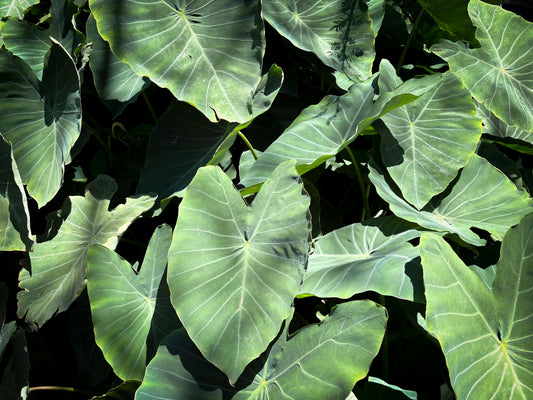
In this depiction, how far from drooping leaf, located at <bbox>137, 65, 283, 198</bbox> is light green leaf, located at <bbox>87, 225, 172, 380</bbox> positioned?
0.87 feet

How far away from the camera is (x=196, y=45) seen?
1.46m

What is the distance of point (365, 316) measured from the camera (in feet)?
4.02

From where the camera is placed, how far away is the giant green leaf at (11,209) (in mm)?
1432

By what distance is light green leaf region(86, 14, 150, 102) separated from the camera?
162 cm

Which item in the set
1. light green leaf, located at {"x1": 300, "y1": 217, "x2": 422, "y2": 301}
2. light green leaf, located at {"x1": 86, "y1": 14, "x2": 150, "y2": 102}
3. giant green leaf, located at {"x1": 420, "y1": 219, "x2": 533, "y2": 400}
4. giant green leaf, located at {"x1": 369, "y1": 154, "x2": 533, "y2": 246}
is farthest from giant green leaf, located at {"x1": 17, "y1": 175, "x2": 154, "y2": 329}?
giant green leaf, located at {"x1": 420, "y1": 219, "x2": 533, "y2": 400}

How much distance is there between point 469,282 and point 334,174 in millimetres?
866

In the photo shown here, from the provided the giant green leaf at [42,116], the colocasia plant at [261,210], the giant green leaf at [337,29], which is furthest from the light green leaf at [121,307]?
the giant green leaf at [337,29]

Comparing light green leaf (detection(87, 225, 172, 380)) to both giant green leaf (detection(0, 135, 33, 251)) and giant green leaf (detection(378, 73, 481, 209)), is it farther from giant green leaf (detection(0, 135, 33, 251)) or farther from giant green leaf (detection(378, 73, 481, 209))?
giant green leaf (detection(378, 73, 481, 209))

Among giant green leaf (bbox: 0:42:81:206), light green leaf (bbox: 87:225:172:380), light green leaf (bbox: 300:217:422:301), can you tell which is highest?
giant green leaf (bbox: 0:42:81:206)

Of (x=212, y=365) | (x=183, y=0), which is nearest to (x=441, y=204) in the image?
(x=212, y=365)

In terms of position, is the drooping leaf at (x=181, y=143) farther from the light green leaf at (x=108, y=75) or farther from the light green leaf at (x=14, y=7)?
the light green leaf at (x=14, y=7)

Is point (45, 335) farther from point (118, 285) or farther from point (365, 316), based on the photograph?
point (365, 316)

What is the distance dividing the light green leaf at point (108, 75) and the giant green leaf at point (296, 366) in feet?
2.34

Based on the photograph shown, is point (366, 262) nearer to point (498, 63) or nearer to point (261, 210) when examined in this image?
point (261, 210)
